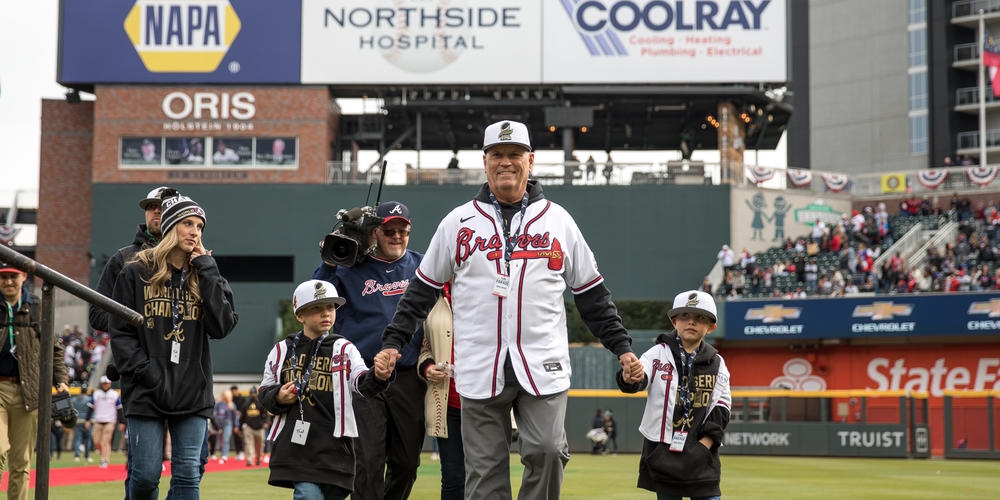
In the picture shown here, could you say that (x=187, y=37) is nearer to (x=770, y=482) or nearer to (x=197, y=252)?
(x=770, y=482)

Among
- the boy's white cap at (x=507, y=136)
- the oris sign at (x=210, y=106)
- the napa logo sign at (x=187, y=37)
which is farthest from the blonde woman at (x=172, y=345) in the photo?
the napa logo sign at (x=187, y=37)

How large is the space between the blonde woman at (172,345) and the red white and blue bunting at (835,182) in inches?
1728

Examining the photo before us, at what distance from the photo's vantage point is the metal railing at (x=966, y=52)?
63.6 meters

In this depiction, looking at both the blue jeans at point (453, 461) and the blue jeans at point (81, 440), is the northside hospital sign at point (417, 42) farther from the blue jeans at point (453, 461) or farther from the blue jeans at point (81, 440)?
the blue jeans at point (453, 461)

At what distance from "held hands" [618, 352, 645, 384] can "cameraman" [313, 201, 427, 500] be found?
2038mm

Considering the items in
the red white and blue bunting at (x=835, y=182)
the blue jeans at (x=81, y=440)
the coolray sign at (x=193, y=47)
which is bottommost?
the blue jeans at (x=81, y=440)

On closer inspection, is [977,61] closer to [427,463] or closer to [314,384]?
[427,463]

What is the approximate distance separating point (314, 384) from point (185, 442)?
0.82 metres

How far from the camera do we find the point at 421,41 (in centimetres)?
4816

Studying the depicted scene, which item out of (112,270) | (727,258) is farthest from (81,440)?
(727,258)

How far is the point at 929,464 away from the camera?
82.6 ft

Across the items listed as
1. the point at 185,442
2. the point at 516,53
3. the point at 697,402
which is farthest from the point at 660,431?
the point at 516,53

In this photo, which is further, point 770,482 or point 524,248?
point 770,482

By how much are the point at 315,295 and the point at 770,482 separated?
41.9 ft
